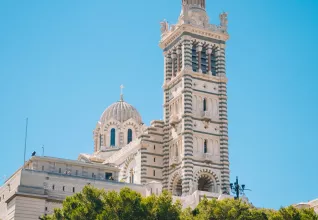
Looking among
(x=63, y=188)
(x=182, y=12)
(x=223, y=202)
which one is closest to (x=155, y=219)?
(x=223, y=202)

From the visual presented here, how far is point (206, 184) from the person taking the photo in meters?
92.9

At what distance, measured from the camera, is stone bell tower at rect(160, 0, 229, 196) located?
91562 millimetres

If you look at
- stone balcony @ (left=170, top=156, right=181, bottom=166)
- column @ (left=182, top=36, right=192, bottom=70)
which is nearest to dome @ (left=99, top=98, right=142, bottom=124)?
column @ (left=182, top=36, right=192, bottom=70)

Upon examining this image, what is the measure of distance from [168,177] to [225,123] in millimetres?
9025

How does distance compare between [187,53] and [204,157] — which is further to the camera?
[187,53]

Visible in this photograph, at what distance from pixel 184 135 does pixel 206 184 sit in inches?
252

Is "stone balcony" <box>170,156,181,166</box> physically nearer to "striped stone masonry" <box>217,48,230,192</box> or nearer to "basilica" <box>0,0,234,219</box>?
"basilica" <box>0,0,234,219</box>

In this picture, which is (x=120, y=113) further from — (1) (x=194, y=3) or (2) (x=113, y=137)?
(1) (x=194, y=3)

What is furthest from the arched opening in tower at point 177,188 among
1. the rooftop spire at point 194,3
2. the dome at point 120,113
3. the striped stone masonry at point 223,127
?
the rooftop spire at point 194,3

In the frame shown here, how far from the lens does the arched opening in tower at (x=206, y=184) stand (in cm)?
9207

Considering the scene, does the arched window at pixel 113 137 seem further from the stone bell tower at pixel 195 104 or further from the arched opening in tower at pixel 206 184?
the arched opening in tower at pixel 206 184

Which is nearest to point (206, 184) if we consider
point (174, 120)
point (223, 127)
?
point (223, 127)

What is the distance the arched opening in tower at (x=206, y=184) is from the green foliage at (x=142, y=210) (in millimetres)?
23882

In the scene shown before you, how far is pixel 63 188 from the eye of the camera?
3108 inches
